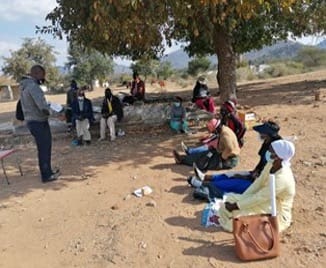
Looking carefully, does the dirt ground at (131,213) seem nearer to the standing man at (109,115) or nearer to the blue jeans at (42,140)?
the blue jeans at (42,140)

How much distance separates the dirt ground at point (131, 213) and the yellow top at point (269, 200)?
0.20 m

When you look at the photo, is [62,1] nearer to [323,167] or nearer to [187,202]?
[187,202]

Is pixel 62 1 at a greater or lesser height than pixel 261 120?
greater

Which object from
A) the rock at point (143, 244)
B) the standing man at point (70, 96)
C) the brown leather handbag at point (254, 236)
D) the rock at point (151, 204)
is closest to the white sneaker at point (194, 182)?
the rock at point (151, 204)

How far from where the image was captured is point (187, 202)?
6.47 meters

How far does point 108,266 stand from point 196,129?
6.37 meters

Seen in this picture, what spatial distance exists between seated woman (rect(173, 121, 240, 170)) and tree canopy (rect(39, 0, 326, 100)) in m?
2.12

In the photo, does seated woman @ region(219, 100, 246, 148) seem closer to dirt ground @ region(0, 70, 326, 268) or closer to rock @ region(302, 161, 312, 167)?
dirt ground @ region(0, 70, 326, 268)

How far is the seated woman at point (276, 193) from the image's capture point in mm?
5113

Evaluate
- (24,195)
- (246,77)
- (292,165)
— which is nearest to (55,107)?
(24,195)

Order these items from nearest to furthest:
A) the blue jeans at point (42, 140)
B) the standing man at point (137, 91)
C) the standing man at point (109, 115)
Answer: the blue jeans at point (42, 140) < the standing man at point (109, 115) < the standing man at point (137, 91)

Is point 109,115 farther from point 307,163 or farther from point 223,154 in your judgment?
point 307,163

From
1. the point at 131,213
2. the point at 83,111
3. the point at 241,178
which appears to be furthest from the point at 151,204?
the point at 83,111

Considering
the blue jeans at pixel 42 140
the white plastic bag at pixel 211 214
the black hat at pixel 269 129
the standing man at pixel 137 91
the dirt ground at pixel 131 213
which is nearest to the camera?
the dirt ground at pixel 131 213
